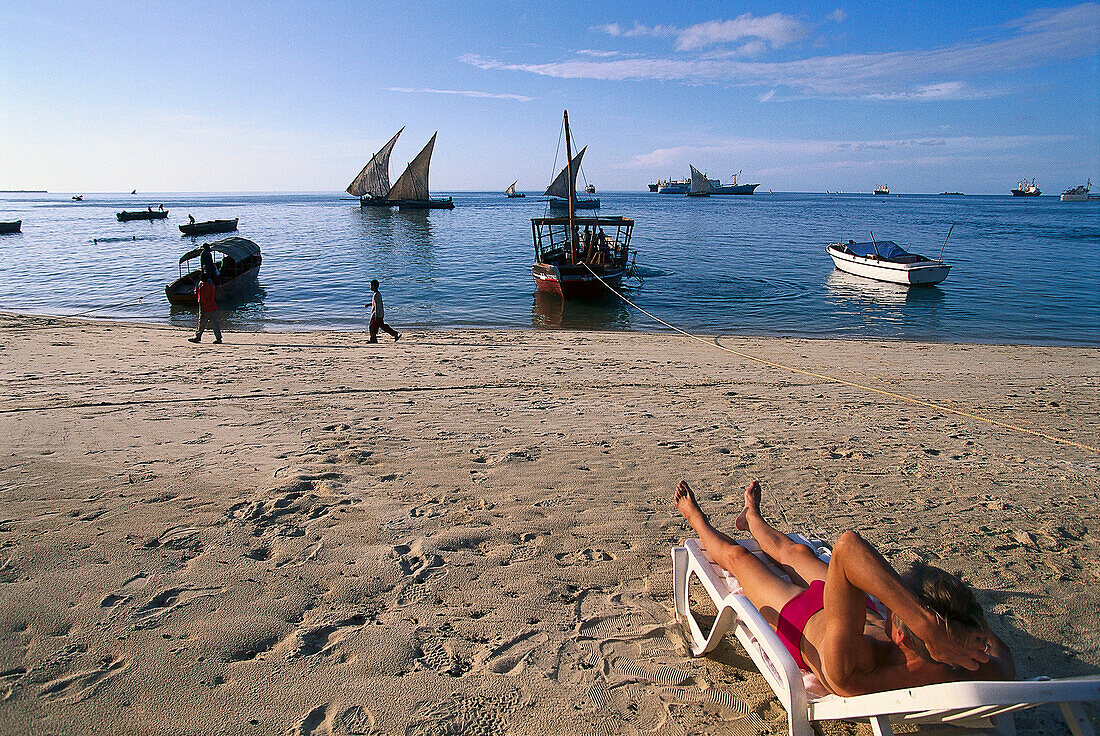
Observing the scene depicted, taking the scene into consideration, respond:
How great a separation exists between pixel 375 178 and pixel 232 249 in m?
61.3

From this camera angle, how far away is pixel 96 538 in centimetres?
363

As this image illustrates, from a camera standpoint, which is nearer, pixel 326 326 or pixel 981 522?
pixel 981 522

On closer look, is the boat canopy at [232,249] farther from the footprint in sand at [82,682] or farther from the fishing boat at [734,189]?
the fishing boat at [734,189]

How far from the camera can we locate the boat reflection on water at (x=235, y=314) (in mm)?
16969

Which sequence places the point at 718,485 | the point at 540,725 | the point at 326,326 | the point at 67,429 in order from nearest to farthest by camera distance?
the point at 540,725
the point at 718,485
the point at 67,429
the point at 326,326

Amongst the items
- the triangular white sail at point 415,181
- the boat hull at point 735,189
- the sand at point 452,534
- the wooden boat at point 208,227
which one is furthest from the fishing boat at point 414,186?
the boat hull at point 735,189

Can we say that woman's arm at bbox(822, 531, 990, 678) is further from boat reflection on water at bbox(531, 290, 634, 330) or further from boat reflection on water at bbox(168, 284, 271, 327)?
boat reflection on water at bbox(168, 284, 271, 327)

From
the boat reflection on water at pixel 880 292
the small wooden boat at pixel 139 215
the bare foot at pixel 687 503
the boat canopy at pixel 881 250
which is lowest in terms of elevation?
the boat reflection on water at pixel 880 292

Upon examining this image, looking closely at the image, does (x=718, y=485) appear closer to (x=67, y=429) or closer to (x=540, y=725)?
(x=540, y=725)

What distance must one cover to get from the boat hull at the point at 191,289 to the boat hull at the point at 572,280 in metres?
10.1

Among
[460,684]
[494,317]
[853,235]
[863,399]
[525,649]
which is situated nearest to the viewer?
[460,684]

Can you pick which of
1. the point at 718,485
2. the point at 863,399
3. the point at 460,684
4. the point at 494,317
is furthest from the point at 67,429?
the point at 494,317

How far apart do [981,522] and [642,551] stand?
2.47 metres

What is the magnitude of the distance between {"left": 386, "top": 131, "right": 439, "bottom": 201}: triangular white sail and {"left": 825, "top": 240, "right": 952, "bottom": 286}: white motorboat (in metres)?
54.8
